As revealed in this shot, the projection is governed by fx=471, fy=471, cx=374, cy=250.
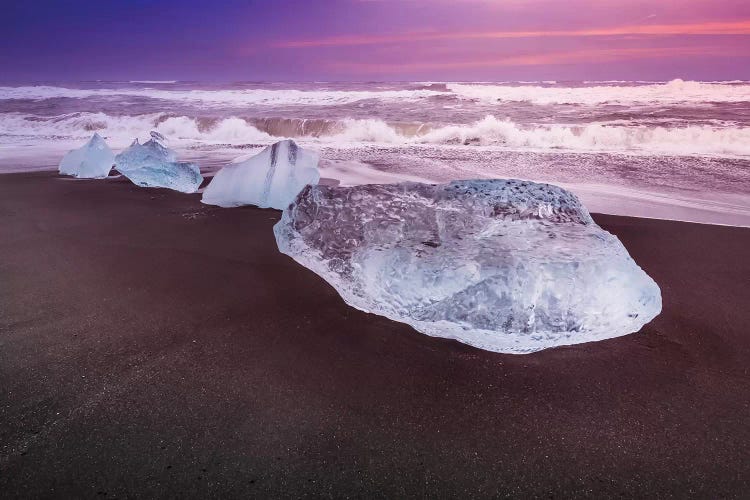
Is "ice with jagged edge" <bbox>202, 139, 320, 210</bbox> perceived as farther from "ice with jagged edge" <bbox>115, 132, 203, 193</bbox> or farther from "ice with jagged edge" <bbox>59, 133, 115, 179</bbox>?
"ice with jagged edge" <bbox>59, 133, 115, 179</bbox>

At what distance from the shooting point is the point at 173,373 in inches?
60.6

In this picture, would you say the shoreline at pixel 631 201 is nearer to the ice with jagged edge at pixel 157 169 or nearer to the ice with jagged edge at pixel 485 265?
the ice with jagged edge at pixel 157 169

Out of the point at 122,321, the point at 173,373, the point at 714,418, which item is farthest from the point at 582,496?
the point at 122,321

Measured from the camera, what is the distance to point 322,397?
1.44 m

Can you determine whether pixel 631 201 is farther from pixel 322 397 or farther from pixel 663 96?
pixel 663 96

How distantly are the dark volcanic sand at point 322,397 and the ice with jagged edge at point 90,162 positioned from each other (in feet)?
9.88

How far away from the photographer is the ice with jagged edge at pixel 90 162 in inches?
199

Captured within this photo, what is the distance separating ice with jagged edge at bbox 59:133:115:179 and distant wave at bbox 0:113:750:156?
392 cm

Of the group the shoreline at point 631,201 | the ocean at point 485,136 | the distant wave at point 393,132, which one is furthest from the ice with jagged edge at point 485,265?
the distant wave at point 393,132

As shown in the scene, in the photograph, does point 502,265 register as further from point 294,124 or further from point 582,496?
point 294,124

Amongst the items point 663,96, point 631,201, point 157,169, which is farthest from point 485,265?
point 663,96

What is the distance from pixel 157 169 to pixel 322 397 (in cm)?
392

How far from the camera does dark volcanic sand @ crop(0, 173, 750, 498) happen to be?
115cm

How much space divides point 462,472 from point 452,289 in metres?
0.74
